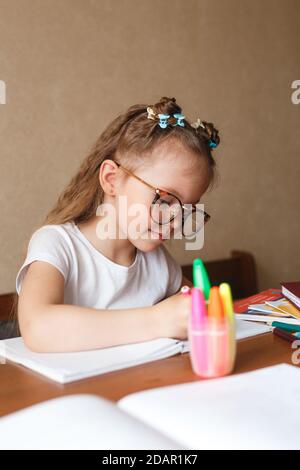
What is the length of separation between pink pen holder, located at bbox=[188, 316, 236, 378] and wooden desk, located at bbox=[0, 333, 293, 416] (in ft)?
0.09

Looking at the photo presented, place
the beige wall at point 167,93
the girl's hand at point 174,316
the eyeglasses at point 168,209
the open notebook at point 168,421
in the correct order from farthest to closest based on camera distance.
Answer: the beige wall at point 167,93
the eyeglasses at point 168,209
the girl's hand at point 174,316
the open notebook at point 168,421

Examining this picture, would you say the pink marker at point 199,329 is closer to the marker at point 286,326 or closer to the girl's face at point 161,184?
the marker at point 286,326

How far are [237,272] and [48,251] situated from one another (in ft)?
5.60

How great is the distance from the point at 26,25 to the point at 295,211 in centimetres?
178

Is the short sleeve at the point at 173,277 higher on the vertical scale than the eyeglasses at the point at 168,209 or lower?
lower

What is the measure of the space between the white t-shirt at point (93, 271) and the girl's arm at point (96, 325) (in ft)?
0.73

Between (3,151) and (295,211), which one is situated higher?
(3,151)

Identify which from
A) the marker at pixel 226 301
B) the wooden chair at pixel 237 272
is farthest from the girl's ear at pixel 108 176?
the wooden chair at pixel 237 272

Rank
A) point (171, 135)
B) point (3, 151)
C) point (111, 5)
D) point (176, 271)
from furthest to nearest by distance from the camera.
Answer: point (111, 5), point (3, 151), point (176, 271), point (171, 135)

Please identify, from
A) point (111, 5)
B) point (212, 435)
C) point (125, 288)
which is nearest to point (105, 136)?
point (125, 288)

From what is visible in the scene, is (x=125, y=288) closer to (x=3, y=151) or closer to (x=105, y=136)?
(x=105, y=136)

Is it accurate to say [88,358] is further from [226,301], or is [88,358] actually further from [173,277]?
[173,277]

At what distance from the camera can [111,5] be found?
2.42m

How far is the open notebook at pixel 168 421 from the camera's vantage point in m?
0.62
